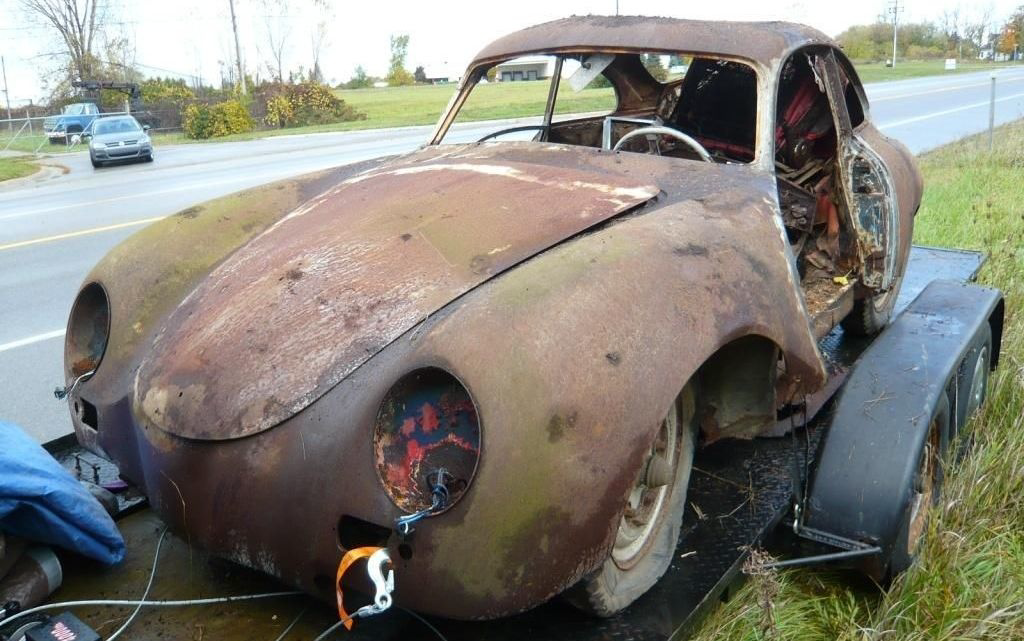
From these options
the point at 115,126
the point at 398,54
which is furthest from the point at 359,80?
the point at 115,126

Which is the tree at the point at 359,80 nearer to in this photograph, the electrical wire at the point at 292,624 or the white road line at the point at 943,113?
the white road line at the point at 943,113


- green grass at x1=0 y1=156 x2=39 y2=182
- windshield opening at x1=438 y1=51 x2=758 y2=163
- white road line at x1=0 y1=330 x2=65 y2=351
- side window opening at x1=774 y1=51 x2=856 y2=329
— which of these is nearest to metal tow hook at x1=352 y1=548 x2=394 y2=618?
side window opening at x1=774 y1=51 x2=856 y2=329

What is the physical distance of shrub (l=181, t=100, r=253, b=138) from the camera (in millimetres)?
32781

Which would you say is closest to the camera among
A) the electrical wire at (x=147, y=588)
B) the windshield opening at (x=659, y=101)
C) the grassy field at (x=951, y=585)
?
the electrical wire at (x=147, y=588)

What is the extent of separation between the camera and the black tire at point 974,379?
3445 millimetres

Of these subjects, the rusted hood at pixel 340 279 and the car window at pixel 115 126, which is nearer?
the rusted hood at pixel 340 279

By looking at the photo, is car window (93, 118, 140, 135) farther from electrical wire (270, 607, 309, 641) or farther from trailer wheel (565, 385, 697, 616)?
trailer wheel (565, 385, 697, 616)

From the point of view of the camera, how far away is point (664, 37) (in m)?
3.86

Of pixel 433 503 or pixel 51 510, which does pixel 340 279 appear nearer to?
pixel 433 503

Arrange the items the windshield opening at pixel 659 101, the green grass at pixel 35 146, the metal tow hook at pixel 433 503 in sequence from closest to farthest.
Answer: the metal tow hook at pixel 433 503 < the windshield opening at pixel 659 101 < the green grass at pixel 35 146

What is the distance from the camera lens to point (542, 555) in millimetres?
2004

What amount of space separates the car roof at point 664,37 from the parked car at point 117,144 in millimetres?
18144

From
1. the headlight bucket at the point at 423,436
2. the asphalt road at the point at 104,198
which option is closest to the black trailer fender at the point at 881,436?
the headlight bucket at the point at 423,436

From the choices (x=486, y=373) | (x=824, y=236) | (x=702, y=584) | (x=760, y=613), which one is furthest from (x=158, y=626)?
(x=824, y=236)
